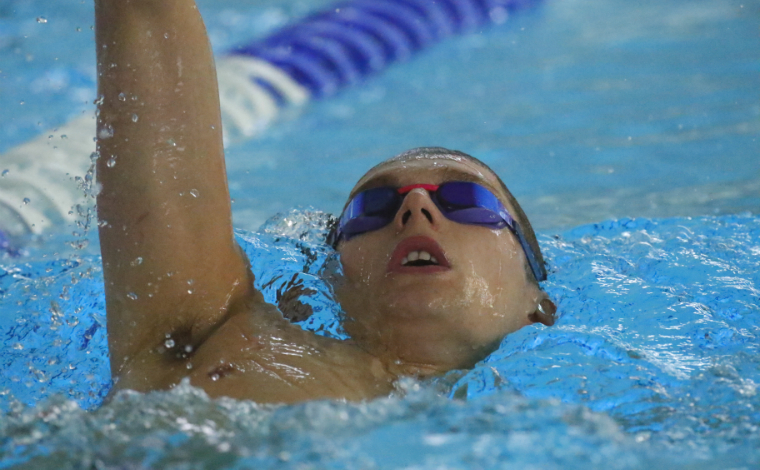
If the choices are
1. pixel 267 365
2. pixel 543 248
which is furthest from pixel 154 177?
pixel 543 248

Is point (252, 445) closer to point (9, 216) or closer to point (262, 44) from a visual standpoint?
point (9, 216)

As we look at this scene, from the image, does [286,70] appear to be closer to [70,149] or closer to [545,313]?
[70,149]

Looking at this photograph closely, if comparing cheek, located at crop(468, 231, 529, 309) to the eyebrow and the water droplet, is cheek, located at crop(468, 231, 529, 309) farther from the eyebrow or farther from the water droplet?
the water droplet

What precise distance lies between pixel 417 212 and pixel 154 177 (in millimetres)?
552

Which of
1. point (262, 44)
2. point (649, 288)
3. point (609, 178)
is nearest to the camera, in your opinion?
point (649, 288)

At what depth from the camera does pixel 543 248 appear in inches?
108

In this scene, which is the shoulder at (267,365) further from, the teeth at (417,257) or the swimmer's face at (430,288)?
the teeth at (417,257)

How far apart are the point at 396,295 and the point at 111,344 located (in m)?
0.57

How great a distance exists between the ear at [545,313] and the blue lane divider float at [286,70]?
2.19 metres

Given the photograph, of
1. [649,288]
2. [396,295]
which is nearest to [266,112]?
[649,288]

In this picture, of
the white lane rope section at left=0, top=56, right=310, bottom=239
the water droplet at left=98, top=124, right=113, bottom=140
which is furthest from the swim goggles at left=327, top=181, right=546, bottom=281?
the white lane rope section at left=0, top=56, right=310, bottom=239

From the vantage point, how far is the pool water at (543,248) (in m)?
1.34

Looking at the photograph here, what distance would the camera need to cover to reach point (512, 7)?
6352 mm

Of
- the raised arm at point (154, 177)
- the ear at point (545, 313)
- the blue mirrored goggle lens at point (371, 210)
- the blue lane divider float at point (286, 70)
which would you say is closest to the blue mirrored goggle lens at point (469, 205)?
the blue mirrored goggle lens at point (371, 210)
